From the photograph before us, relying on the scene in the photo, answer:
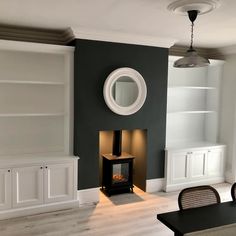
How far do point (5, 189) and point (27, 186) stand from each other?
277 millimetres

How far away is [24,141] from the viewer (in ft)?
13.7

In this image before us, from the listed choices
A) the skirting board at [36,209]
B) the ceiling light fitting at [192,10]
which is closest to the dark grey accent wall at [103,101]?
the skirting board at [36,209]

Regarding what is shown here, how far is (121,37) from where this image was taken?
412 centimetres

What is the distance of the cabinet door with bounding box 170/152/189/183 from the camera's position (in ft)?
15.6

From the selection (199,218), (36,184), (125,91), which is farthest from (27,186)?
(199,218)

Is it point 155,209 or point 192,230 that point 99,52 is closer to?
point 155,209

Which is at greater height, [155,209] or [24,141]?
[24,141]

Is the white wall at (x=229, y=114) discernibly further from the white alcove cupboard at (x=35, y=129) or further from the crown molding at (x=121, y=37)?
the white alcove cupboard at (x=35, y=129)

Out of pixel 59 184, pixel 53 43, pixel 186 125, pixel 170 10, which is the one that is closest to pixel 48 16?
pixel 53 43

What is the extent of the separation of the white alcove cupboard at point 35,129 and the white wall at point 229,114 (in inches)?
119

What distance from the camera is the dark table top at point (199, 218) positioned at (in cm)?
199

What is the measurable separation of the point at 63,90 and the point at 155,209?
7.47 ft

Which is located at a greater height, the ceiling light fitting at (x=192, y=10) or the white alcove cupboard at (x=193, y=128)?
the ceiling light fitting at (x=192, y=10)

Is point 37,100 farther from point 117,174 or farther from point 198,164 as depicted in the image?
point 198,164
